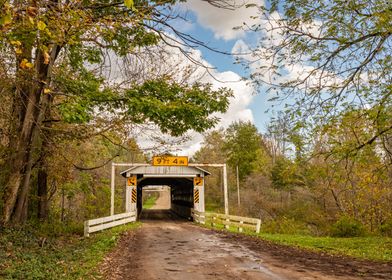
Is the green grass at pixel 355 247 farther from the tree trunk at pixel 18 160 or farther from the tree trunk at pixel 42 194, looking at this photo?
the tree trunk at pixel 18 160

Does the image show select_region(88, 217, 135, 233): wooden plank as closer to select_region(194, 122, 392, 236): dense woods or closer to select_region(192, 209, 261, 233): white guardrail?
select_region(192, 209, 261, 233): white guardrail

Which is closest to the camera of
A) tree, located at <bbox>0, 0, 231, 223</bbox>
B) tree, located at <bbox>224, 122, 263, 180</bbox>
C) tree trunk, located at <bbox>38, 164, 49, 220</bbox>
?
tree, located at <bbox>0, 0, 231, 223</bbox>

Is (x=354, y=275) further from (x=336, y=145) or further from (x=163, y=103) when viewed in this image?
(x=163, y=103)

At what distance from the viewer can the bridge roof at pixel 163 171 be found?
2239cm

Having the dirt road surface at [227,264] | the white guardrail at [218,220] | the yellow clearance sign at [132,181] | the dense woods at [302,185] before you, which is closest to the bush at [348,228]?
the dense woods at [302,185]

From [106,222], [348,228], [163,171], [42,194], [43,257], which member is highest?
[163,171]

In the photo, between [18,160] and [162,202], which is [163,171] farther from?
[162,202]

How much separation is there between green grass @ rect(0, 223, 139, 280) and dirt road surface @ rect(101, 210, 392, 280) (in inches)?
17.3

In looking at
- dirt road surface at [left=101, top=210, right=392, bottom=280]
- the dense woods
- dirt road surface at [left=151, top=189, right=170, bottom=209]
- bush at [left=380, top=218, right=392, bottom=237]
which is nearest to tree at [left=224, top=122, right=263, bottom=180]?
the dense woods

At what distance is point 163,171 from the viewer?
22656mm

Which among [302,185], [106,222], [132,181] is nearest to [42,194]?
[106,222]

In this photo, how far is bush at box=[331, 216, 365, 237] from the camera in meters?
15.4

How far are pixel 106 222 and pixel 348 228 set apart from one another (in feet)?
36.1

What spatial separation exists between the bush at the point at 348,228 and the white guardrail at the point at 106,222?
1024cm
